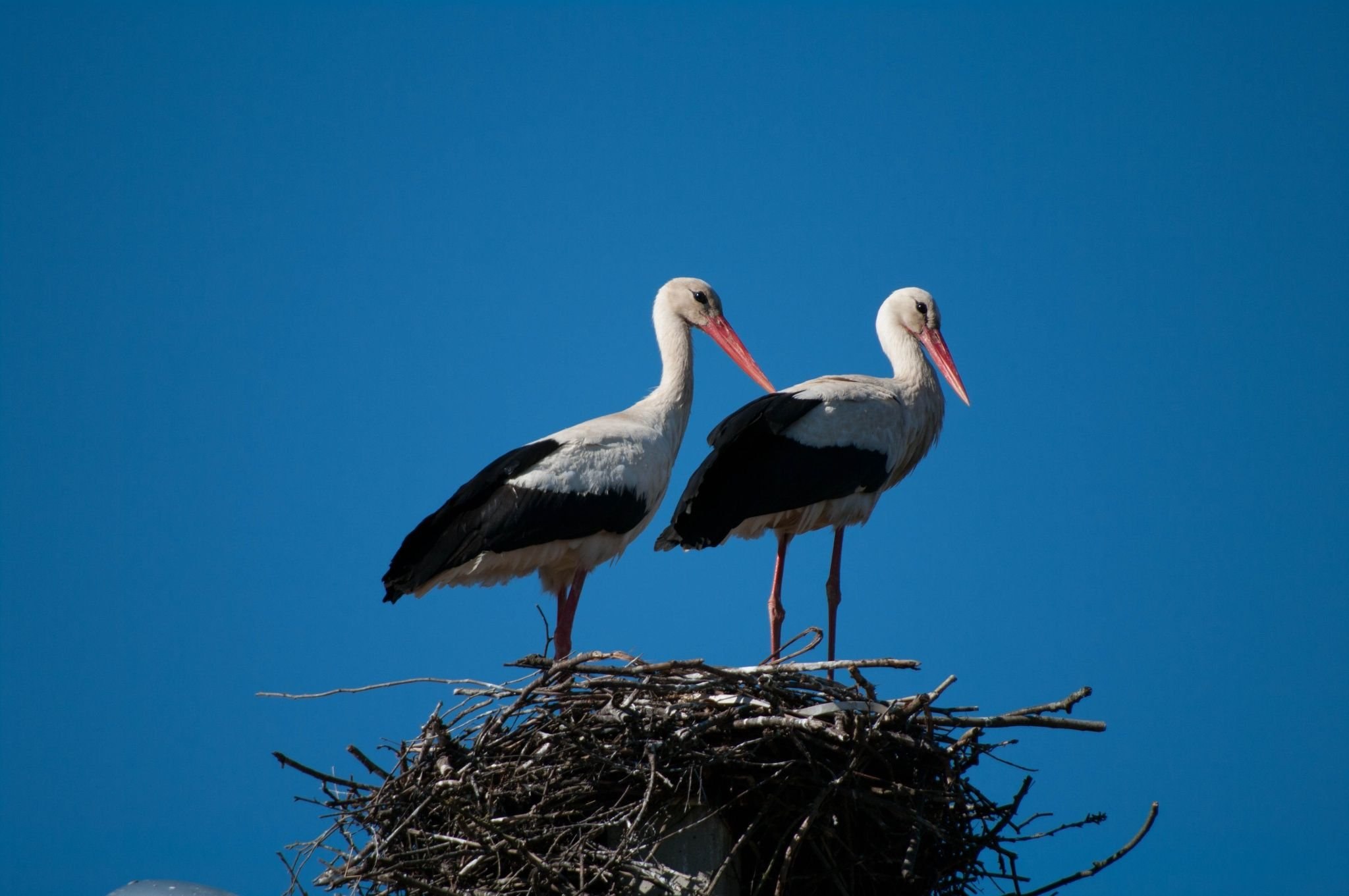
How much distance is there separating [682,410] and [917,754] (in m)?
3.42

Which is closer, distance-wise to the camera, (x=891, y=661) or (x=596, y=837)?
(x=891, y=661)

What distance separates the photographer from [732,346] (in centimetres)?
964

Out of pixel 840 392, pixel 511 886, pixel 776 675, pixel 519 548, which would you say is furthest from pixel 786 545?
pixel 511 886

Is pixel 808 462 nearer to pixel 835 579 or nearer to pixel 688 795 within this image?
pixel 835 579

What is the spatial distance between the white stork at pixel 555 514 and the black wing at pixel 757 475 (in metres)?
0.28

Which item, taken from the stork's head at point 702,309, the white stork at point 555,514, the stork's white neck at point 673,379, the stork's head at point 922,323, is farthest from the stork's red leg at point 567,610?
the stork's head at point 922,323

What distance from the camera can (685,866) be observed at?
582 cm

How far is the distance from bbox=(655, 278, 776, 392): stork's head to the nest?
3753 millimetres

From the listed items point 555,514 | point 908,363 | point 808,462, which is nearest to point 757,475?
point 808,462

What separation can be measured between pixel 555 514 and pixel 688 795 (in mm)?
2464

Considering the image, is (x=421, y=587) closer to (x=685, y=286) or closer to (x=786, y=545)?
(x=786, y=545)

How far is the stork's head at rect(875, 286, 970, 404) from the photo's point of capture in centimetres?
966

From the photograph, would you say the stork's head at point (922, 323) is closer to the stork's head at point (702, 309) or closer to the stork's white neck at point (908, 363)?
the stork's white neck at point (908, 363)

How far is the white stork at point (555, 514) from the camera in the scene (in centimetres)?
775
